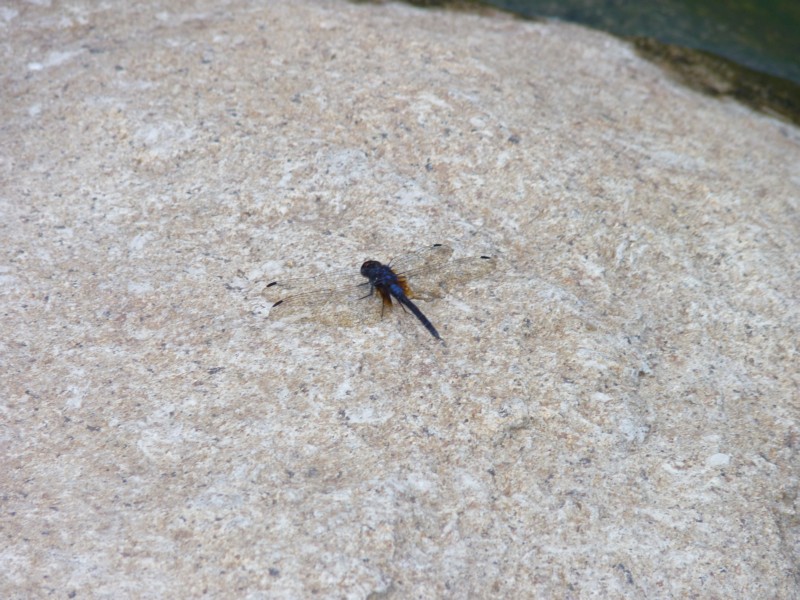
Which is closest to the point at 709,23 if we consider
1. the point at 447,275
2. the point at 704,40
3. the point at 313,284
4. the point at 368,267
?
the point at 704,40

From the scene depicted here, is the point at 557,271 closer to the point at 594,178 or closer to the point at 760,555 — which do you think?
the point at 594,178

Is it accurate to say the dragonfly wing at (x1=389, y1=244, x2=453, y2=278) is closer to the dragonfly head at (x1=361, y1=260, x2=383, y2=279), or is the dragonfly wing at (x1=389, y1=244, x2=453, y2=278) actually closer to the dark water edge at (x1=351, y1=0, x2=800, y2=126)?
the dragonfly head at (x1=361, y1=260, x2=383, y2=279)

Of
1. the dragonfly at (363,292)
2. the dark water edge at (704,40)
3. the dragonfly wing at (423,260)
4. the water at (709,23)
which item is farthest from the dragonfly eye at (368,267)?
the water at (709,23)

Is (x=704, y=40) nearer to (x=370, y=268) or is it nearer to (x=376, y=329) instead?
(x=370, y=268)

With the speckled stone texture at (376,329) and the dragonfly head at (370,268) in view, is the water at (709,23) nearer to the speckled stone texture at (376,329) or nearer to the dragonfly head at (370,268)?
the speckled stone texture at (376,329)

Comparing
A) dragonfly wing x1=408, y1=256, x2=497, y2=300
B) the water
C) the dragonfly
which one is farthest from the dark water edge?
the dragonfly

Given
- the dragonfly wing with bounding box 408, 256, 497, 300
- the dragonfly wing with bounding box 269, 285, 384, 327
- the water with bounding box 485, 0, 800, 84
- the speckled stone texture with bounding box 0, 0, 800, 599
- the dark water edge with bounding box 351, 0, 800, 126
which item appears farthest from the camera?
the water with bounding box 485, 0, 800, 84
